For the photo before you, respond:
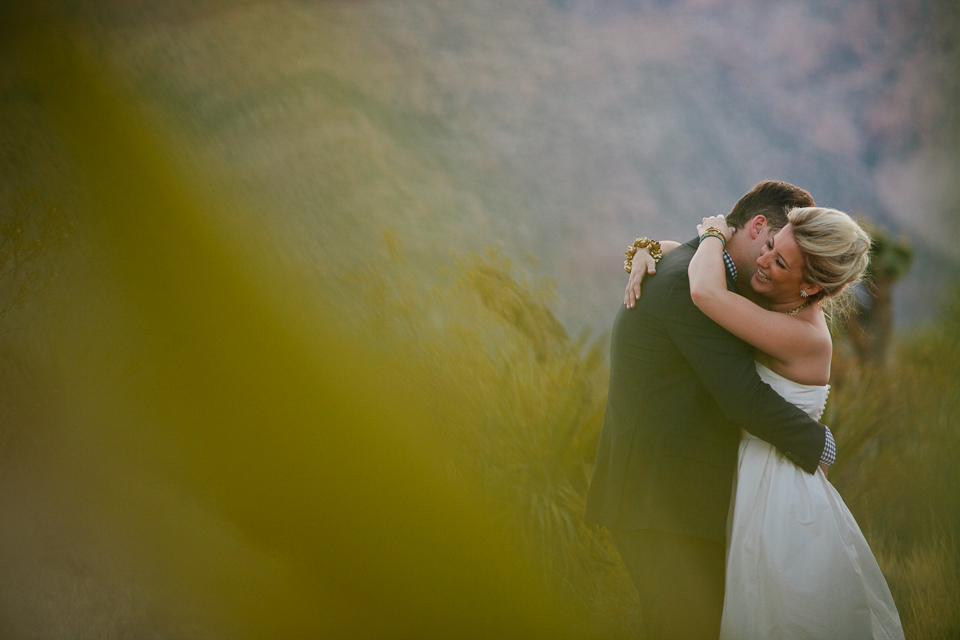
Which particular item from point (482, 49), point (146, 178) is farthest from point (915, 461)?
point (146, 178)

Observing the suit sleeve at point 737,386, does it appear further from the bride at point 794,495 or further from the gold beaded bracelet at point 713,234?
the gold beaded bracelet at point 713,234

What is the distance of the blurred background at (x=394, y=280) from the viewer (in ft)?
5.10

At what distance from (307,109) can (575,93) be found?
37.8 inches

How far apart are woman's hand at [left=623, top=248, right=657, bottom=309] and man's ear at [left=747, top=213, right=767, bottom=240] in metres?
0.25

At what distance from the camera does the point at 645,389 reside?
1.41 m

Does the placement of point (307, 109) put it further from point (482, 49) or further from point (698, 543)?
point (698, 543)

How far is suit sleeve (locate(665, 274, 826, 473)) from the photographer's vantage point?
131 cm

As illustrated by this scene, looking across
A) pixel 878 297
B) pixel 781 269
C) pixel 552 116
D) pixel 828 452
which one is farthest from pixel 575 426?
pixel 878 297

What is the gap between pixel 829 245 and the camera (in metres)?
1.32

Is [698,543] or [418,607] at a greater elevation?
[698,543]

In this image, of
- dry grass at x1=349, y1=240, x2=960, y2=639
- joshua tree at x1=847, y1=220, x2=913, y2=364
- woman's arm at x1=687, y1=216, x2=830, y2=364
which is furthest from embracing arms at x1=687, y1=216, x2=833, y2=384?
joshua tree at x1=847, y1=220, x2=913, y2=364

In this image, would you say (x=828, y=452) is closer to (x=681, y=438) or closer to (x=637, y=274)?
(x=681, y=438)

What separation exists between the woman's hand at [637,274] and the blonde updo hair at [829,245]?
1.04ft

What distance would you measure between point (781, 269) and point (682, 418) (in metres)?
0.40
